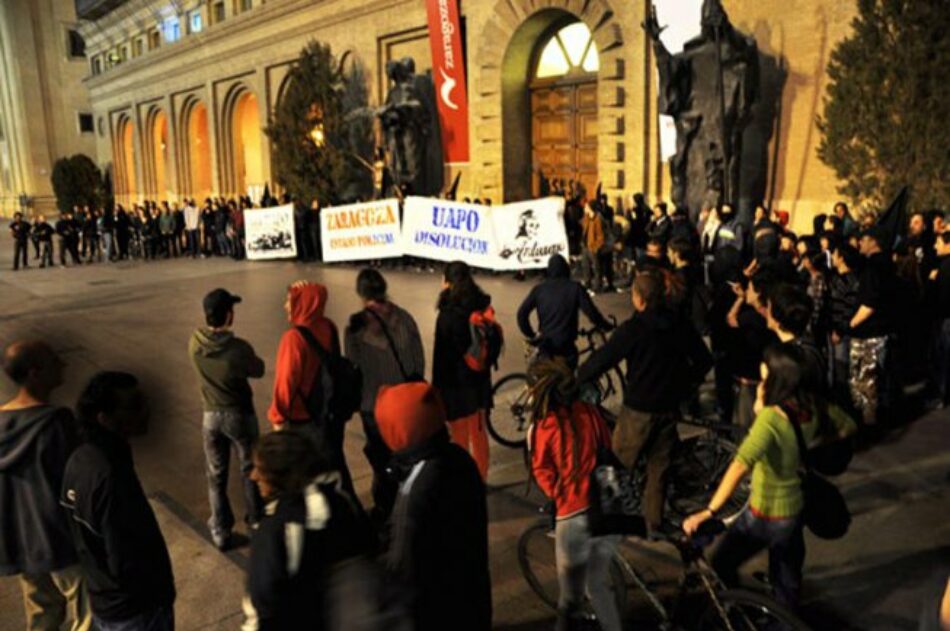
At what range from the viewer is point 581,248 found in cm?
1518

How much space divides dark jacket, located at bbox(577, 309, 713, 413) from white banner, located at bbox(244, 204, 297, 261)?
16.5m

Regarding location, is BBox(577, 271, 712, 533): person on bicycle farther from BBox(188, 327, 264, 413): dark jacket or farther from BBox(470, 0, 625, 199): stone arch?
BBox(470, 0, 625, 199): stone arch

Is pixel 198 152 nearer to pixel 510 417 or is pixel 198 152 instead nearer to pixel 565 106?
pixel 565 106

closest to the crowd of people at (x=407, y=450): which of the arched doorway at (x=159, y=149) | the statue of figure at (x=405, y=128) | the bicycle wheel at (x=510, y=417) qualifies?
the bicycle wheel at (x=510, y=417)

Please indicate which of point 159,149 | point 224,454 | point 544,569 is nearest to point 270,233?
point 224,454

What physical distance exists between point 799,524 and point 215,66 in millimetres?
35932

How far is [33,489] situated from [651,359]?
3356 mm

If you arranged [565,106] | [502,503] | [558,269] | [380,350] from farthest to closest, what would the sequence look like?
[565,106] → [558,269] → [502,503] → [380,350]

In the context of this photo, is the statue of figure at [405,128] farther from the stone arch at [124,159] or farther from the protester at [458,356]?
the stone arch at [124,159]

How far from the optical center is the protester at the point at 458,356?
530 centimetres

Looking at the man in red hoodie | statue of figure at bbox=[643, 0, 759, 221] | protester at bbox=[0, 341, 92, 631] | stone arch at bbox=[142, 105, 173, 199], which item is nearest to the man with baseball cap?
the man in red hoodie

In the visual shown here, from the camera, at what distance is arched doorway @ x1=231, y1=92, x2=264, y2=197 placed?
3544 cm

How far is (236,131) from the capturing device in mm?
35469

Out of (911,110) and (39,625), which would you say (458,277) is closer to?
(39,625)
